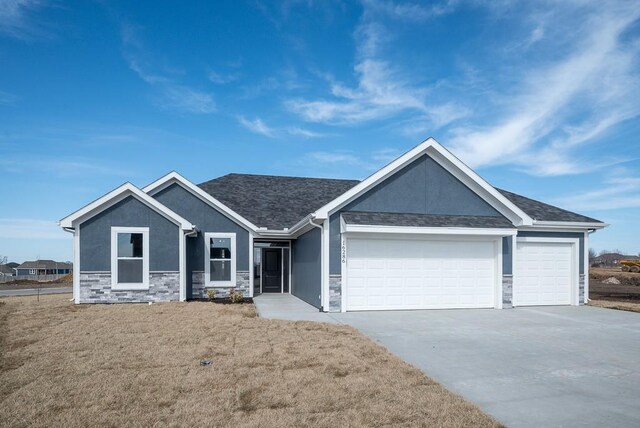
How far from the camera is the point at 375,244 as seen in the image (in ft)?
43.2

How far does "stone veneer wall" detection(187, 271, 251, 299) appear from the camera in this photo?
53.2ft

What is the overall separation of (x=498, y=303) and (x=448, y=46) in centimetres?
922

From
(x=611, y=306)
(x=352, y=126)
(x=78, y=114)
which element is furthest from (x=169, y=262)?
(x=611, y=306)

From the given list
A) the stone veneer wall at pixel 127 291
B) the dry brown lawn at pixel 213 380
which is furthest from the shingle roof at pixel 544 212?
the stone veneer wall at pixel 127 291

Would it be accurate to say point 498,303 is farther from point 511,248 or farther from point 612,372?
point 612,372

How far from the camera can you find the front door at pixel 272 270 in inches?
778

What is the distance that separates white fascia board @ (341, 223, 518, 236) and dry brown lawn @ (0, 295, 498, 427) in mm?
3341

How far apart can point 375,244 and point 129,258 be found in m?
8.69

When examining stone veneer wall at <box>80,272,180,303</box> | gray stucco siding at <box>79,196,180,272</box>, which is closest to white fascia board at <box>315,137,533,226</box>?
gray stucco siding at <box>79,196,180,272</box>

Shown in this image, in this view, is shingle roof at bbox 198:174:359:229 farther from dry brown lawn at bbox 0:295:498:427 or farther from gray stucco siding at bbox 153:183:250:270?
dry brown lawn at bbox 0:295:498:427

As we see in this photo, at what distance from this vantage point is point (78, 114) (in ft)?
48.9

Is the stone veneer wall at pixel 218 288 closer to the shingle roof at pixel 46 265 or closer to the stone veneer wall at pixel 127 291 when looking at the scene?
the stone veneer wall at pixel 127 291

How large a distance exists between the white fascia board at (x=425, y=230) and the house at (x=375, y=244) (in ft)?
0.11

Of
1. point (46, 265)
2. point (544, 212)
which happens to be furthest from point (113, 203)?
point (46, 265)
